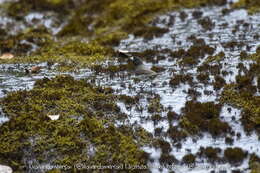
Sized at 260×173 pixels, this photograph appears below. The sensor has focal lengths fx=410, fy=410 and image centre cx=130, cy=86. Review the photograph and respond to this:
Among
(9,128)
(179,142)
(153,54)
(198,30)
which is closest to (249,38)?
→ (198,30)

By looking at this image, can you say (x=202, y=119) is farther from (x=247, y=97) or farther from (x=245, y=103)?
(x=247, y=97)

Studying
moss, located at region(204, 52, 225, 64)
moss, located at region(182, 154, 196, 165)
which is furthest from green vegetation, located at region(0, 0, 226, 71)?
moss, located at region(182, 154, 196, 165)

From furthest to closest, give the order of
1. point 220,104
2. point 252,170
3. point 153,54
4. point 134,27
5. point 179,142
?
point 134,27 < point 153,54 < point 220,104 < point 179,142 < point 252,170

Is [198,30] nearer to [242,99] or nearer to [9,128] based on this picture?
[242,99]


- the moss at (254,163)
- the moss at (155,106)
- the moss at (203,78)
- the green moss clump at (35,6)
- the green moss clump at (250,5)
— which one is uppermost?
the green moss clump at (250,5)

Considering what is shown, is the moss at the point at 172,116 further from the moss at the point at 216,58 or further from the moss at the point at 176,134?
the moss at the point at 216,58

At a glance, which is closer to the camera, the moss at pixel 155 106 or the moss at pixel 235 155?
the moss at pixel 235 155

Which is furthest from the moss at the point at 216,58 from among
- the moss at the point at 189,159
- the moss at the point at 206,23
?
the moss at the point at 189,159
